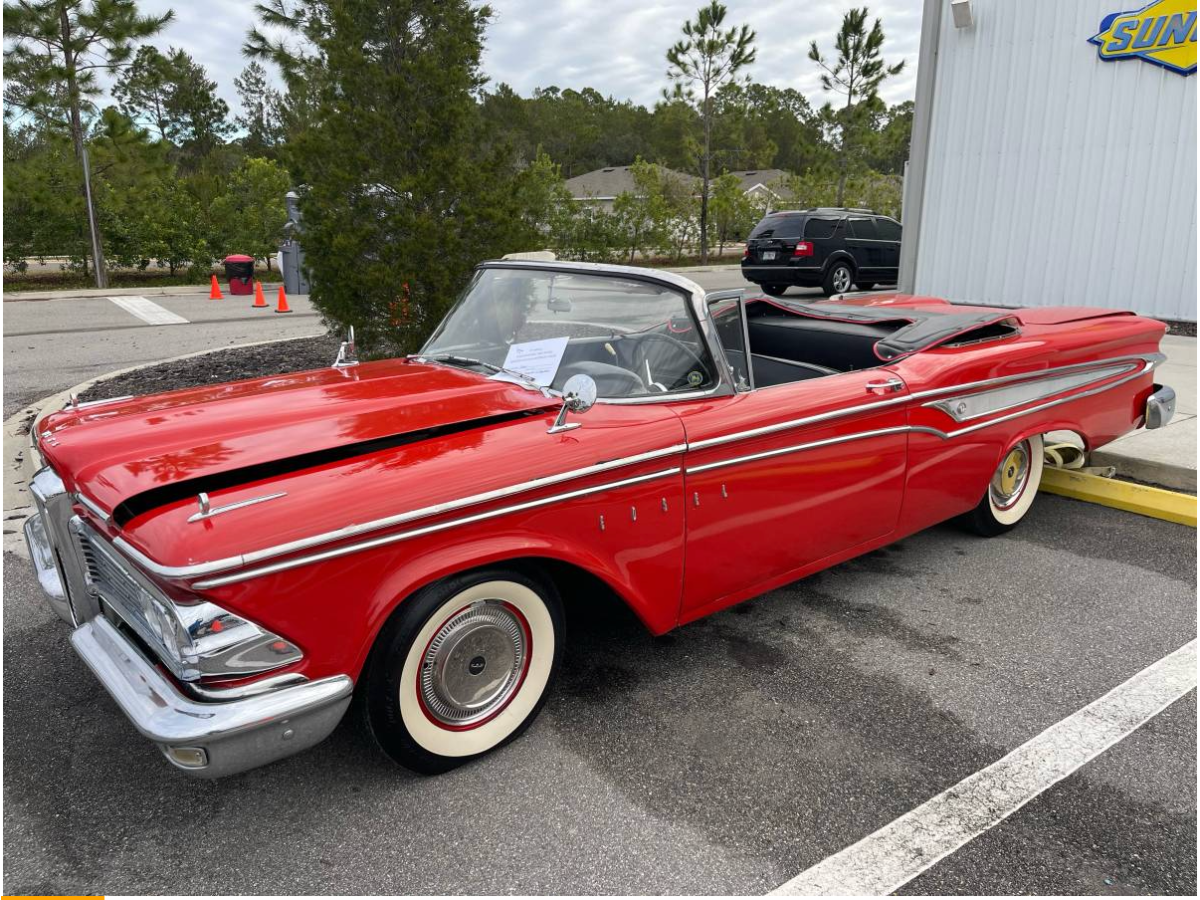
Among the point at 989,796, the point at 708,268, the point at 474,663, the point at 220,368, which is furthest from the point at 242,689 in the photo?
the point at 708,268

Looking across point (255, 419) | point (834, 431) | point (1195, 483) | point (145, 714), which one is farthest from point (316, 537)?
point (1195, 483)

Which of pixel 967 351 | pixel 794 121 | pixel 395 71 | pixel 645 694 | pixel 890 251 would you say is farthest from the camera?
pixel 794 121

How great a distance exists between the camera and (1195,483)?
5.11 metres

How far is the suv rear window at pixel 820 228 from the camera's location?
15.7 meters

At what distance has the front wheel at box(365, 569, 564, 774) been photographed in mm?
2373

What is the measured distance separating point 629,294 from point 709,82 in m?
27.9

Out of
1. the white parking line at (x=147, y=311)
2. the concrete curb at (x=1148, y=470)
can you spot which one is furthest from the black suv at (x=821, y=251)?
the concrete curb at (x=1148, y=470)

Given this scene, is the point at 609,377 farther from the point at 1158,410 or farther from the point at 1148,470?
the point at 1148,470

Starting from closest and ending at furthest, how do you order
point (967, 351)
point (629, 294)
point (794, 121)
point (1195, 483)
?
point (629, 294) < point (967, 351) < point (1195, 483) < point (794, 121)

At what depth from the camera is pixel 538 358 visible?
127 inches

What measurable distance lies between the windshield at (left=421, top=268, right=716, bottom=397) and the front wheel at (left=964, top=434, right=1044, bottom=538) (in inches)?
80.7

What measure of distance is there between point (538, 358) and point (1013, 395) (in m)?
2.34

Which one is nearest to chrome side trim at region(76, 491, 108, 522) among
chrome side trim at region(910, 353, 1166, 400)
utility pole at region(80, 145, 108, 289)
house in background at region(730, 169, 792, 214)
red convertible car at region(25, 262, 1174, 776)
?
red convertible car at region(25, 262, 1174, 776)

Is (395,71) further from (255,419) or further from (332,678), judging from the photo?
(332,678)
